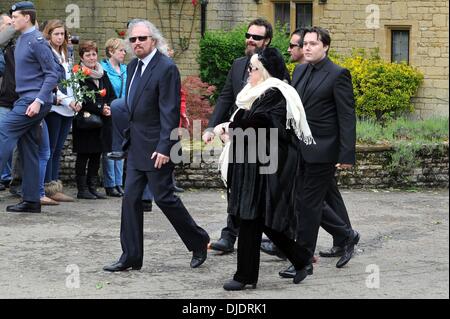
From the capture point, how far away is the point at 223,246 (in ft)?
30.3

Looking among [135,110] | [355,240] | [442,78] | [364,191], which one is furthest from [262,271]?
[442,78]

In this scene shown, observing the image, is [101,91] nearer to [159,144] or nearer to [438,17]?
[159,144]

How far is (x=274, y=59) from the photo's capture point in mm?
7871

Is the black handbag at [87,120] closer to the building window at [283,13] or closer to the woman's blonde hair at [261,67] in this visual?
the woman's blonde hair at [261,67]

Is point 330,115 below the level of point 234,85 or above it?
below

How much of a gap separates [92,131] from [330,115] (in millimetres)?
4509

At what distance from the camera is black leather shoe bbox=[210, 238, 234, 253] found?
30.3 ft

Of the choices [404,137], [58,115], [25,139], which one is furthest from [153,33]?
[404,137]

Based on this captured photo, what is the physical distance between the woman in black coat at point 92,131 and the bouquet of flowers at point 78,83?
7.8 inches

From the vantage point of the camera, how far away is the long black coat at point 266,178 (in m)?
7.70

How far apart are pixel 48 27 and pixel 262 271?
4522 millimetres

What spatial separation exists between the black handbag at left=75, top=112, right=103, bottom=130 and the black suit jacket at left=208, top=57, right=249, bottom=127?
3.32 m

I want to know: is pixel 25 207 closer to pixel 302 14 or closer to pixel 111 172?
pixel 111 172

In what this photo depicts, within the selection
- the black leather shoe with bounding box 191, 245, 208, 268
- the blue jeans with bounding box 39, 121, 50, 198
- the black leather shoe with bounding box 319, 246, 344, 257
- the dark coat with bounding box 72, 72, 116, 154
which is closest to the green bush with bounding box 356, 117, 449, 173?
the dark coat with bounding box 72, 72, 116, 154
